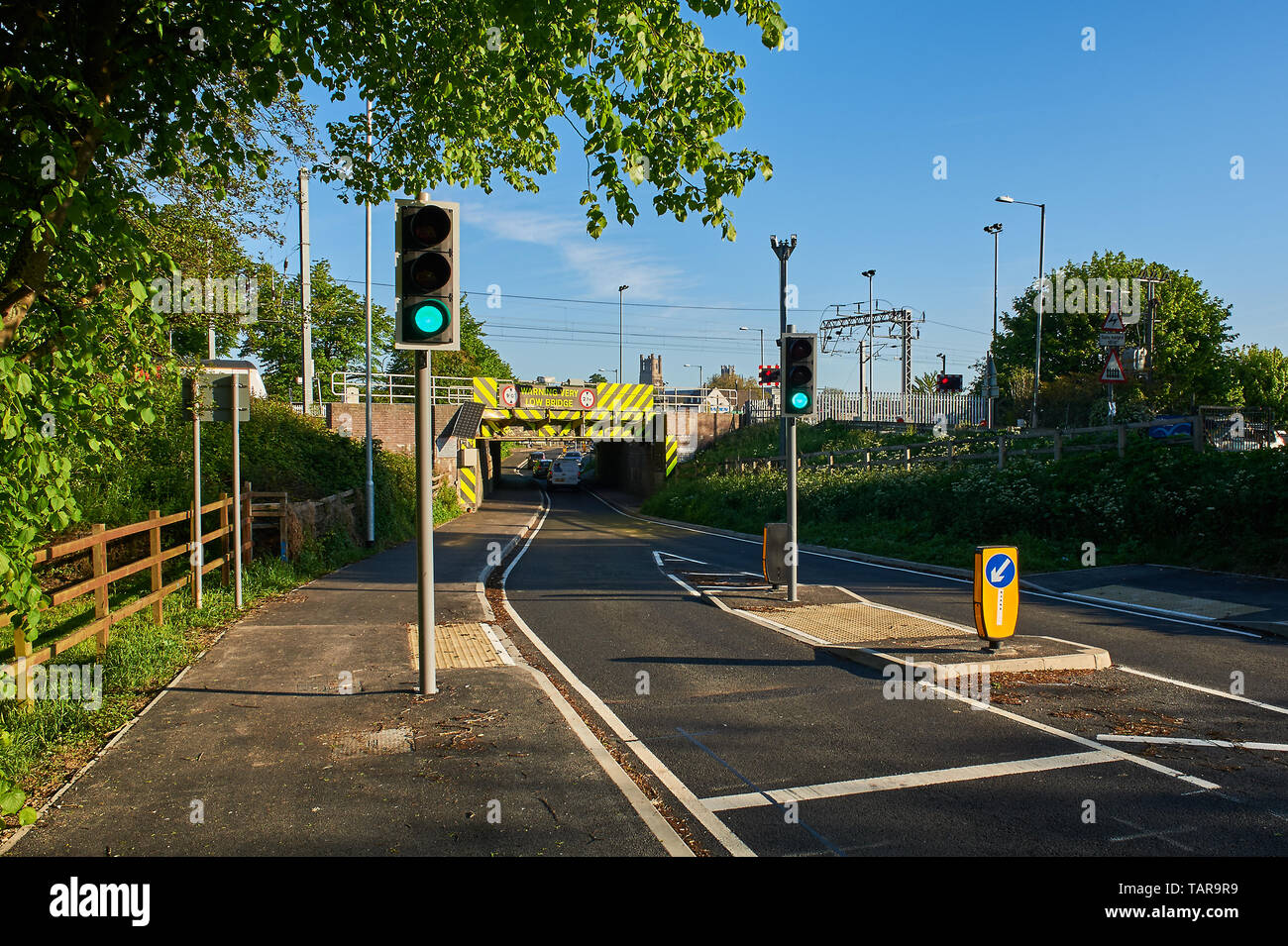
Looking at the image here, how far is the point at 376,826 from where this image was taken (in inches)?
186

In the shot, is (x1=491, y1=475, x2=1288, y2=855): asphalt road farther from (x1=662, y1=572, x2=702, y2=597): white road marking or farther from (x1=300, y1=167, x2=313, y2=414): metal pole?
Result: (x1=300, y1=167, x2=313, y2=414): metal pole

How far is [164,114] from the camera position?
6.43 meters

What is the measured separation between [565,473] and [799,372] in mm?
48260

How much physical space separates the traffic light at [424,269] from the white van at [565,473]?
52660 millimetres

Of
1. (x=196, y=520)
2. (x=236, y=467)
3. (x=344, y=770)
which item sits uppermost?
(x=236, y=467)

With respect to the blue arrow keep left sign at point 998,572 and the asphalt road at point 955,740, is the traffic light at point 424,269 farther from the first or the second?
the blue arrow keep left sign at point 998,572

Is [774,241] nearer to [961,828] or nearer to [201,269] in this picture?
[201,269]

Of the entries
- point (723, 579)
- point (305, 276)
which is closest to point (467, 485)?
point (305, 276)

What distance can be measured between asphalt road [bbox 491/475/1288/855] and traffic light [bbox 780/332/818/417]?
2979 millimetres

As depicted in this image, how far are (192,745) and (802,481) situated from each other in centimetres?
2375

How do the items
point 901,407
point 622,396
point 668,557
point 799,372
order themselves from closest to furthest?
point 799,372 < point 668,557 < point 622,396 < point 901,407

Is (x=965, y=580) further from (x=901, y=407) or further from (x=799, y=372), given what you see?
(x=901, y=407)

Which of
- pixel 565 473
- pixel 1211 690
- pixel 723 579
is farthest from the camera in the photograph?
pixel 565 473
